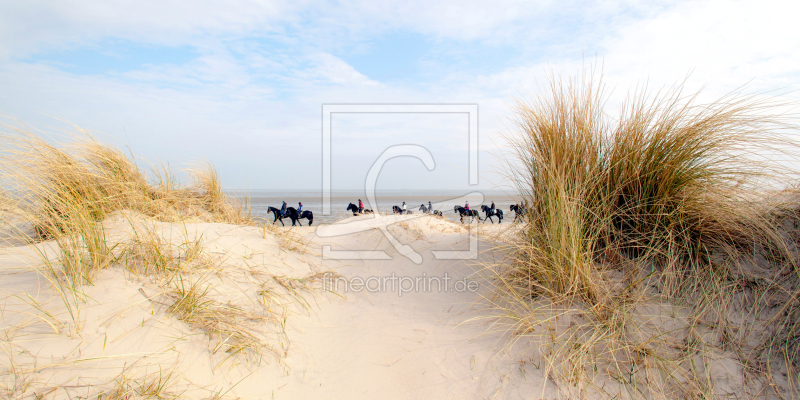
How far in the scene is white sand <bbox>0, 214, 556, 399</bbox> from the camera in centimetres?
195

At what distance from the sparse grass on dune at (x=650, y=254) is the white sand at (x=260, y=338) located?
46 centimetres

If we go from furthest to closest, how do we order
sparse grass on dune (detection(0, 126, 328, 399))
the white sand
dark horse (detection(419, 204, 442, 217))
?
1. dark horse (detection(419, 204, 442, 217))
2. sparse grass on dune (detection(0, 126, 328, 399))
3. the white sand

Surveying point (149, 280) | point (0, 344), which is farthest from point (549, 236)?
point (0, 344)

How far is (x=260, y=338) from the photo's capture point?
8.14 ft

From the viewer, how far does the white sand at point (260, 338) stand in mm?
1953

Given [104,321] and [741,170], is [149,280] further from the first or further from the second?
[741,170]

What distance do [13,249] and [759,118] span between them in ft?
22.0

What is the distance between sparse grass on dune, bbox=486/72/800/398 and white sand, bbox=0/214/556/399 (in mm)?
460
